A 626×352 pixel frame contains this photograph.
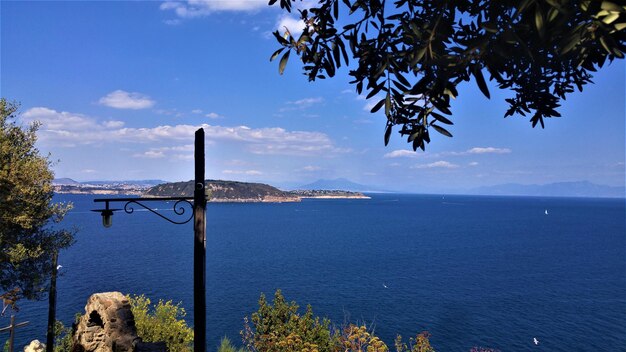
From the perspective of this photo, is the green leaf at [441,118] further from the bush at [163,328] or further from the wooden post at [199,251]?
the bush at [163,328]

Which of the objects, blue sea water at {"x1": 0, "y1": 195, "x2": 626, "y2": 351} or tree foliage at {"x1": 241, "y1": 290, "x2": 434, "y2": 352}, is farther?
blue sea water at {"x1": 0, "y1": 195, "x2": 626, "y2": 351}

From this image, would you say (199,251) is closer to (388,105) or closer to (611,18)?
(388,105)

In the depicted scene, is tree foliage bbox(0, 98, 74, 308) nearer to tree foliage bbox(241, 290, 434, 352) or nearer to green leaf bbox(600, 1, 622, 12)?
tree foliage bbox(241, 290, 434, 352)

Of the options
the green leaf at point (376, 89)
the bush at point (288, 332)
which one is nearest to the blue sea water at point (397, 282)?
the bush at point (288, 332)

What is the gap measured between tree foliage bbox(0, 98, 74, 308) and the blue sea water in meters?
5.35

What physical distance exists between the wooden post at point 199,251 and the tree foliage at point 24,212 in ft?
50.6

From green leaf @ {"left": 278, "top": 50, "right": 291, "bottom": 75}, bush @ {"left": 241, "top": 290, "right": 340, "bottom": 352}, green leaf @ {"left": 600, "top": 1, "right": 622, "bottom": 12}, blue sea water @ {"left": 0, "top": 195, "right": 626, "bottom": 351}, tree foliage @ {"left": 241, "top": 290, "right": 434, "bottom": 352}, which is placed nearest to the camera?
green leaf @ {"left": 600, "top": 1, "right": 622, "bottom": 12}

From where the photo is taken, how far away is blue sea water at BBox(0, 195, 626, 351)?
36844 millimetres

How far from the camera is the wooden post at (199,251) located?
6.64 metres

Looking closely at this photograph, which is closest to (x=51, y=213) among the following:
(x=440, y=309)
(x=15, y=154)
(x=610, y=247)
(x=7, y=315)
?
(x=15, y=154)

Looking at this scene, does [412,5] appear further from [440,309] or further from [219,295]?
[219,295]

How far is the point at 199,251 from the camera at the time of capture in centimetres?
671

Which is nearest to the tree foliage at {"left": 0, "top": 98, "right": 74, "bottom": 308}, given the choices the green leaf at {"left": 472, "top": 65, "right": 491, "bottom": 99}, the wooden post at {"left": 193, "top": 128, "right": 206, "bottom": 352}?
the wooden post at {"left": 193, "top": 128, "right": 206, "bottom": 352}

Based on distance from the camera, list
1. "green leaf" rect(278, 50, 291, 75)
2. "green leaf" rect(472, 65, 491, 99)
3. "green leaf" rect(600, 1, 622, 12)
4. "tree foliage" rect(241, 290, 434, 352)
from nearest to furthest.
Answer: "green leaf" rect(600, 1, 622, 12), "green leaf" rect(472, 65, 491, 99), "green leaf" rect(278, 50, 291, 75), "tree foliage" rect(241, 290, 434, 352)
